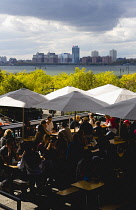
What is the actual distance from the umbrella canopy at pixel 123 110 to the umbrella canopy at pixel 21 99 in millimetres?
3316

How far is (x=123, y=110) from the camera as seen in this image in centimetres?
900

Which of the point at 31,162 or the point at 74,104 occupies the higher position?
the point at 74,104

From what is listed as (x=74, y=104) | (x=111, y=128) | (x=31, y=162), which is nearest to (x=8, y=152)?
(x=31, y=162)

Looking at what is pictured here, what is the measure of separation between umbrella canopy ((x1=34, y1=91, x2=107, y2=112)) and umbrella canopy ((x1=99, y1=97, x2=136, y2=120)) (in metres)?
0.94

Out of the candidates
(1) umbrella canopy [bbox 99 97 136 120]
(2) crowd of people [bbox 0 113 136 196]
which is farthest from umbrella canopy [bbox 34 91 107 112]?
(2) crowd of people [bbox 0 113 136 196]

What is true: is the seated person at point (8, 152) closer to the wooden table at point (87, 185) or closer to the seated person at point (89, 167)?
the seated person at point (89, 167)

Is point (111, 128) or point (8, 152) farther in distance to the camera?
point (111, 128)

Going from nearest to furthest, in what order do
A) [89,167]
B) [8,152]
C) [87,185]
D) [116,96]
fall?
[87,185]
[89,167]
[8,152]
[116,96]

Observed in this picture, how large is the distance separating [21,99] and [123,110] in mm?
4449

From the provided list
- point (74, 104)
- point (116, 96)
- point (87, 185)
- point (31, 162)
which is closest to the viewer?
point (87, 185)

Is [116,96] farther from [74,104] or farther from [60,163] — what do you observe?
[60,163]

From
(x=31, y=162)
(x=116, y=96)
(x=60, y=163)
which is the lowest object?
(x=60, y=163)

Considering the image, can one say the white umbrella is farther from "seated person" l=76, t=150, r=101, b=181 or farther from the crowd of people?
"seated person" l=76, t=150, r=101, b=181

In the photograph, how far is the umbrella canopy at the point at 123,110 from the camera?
8.59 m
